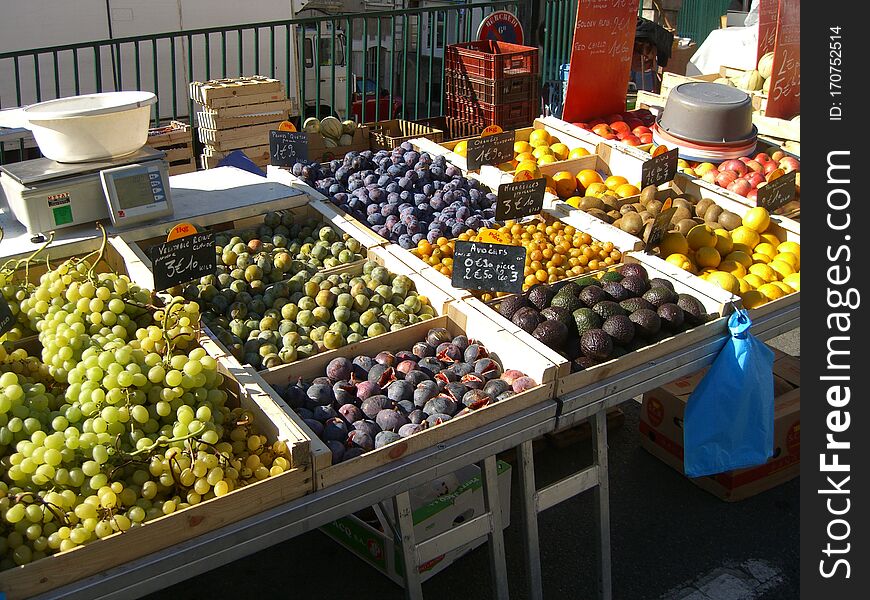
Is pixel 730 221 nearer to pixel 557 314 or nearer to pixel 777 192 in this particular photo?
pixel 777 192

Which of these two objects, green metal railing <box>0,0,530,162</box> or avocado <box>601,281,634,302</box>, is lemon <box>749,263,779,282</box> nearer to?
avocado <box>601,281,634,302</box>

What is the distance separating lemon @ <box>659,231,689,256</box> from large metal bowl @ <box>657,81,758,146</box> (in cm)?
130

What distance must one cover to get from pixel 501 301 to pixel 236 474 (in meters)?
1.36

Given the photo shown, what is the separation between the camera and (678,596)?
3119mm

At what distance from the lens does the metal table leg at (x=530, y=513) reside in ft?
8.42

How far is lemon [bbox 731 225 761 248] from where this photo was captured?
3.79 metres

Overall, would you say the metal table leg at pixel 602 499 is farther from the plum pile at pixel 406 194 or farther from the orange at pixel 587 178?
the orange at pixel 587 178

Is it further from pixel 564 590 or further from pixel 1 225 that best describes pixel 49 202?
pixel 564 590

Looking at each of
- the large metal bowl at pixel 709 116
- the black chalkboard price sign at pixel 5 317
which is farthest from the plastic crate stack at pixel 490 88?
the black chalkboard price sign at pixel 5 317

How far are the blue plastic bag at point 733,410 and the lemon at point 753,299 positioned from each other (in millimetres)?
259

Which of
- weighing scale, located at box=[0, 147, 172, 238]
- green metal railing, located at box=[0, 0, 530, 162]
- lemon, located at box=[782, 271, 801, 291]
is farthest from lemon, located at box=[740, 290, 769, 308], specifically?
green metal railing, located at box=[0, 0, 530, 162]

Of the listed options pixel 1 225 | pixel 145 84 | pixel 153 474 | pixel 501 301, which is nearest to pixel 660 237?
pixel 501 301

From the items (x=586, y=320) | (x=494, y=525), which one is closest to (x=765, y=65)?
(x=586, y=320)

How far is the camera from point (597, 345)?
265 cm
